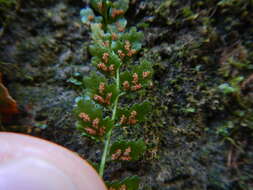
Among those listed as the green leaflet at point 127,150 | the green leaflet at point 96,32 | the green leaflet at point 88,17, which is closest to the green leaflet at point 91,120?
the green leaflet at point 127,150

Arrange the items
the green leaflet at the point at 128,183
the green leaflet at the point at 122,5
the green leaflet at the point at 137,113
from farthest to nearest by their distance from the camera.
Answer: the green leaflet at the point at 122,5, the green leaflet at the point at 137,113, the green leaflet at the point at 128,183

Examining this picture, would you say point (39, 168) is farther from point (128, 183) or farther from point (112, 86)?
point (112, 86)

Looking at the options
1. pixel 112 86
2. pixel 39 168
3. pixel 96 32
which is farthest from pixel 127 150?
pixel 96 32

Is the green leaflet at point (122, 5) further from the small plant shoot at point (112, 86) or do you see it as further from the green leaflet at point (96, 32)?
the green leaflet at point (96, 32)

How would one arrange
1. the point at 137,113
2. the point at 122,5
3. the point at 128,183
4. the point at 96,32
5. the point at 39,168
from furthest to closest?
1. the point at 122,5
2. the point at 96,32
3. the point at 137,113
4. the point at 128,183
5. the point at 39,168

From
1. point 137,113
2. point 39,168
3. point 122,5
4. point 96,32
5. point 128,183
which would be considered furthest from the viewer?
point 122,5
